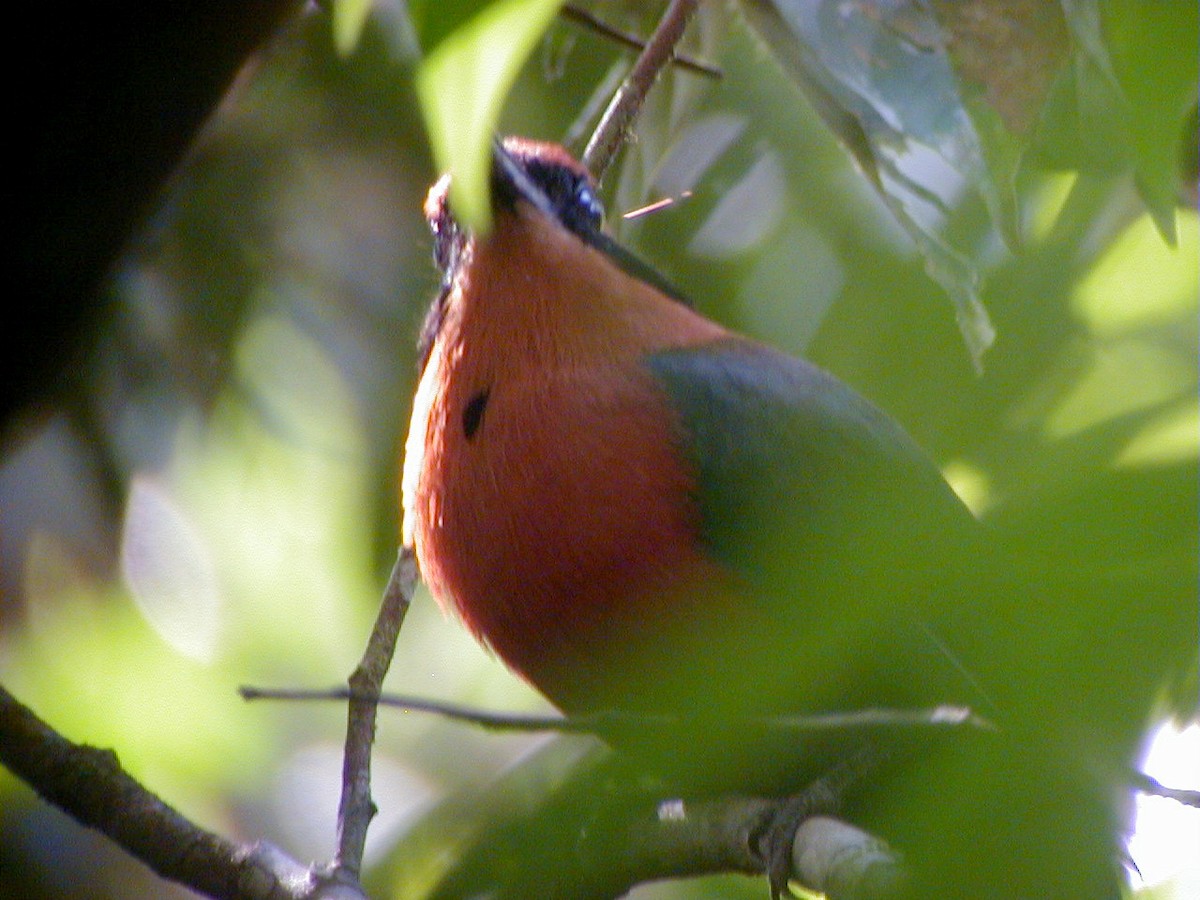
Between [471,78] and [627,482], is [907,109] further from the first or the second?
[471,78]

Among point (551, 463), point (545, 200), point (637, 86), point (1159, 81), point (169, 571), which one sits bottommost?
point (169, 571)

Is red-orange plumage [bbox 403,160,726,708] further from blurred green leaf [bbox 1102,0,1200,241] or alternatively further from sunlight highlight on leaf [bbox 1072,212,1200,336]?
blurred green leaf [bbox 1102,0,1200,241]

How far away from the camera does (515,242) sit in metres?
3.12

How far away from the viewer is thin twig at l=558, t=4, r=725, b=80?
3174mm

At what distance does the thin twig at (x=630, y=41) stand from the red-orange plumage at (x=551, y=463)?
0.44 meters

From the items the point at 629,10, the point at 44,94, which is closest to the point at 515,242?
the point at 629,10

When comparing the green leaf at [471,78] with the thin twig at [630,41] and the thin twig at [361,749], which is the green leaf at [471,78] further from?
the thin twig at [630,41]

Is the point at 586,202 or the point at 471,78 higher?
the point at 471,78

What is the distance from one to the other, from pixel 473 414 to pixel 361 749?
816mm

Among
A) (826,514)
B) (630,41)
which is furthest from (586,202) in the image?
(826,514)

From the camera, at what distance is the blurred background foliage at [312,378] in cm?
290

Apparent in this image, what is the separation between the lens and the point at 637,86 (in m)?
3.08

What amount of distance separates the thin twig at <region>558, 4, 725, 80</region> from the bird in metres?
0.28

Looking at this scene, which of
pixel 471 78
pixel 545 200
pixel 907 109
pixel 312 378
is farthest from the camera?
pixel 312 378
